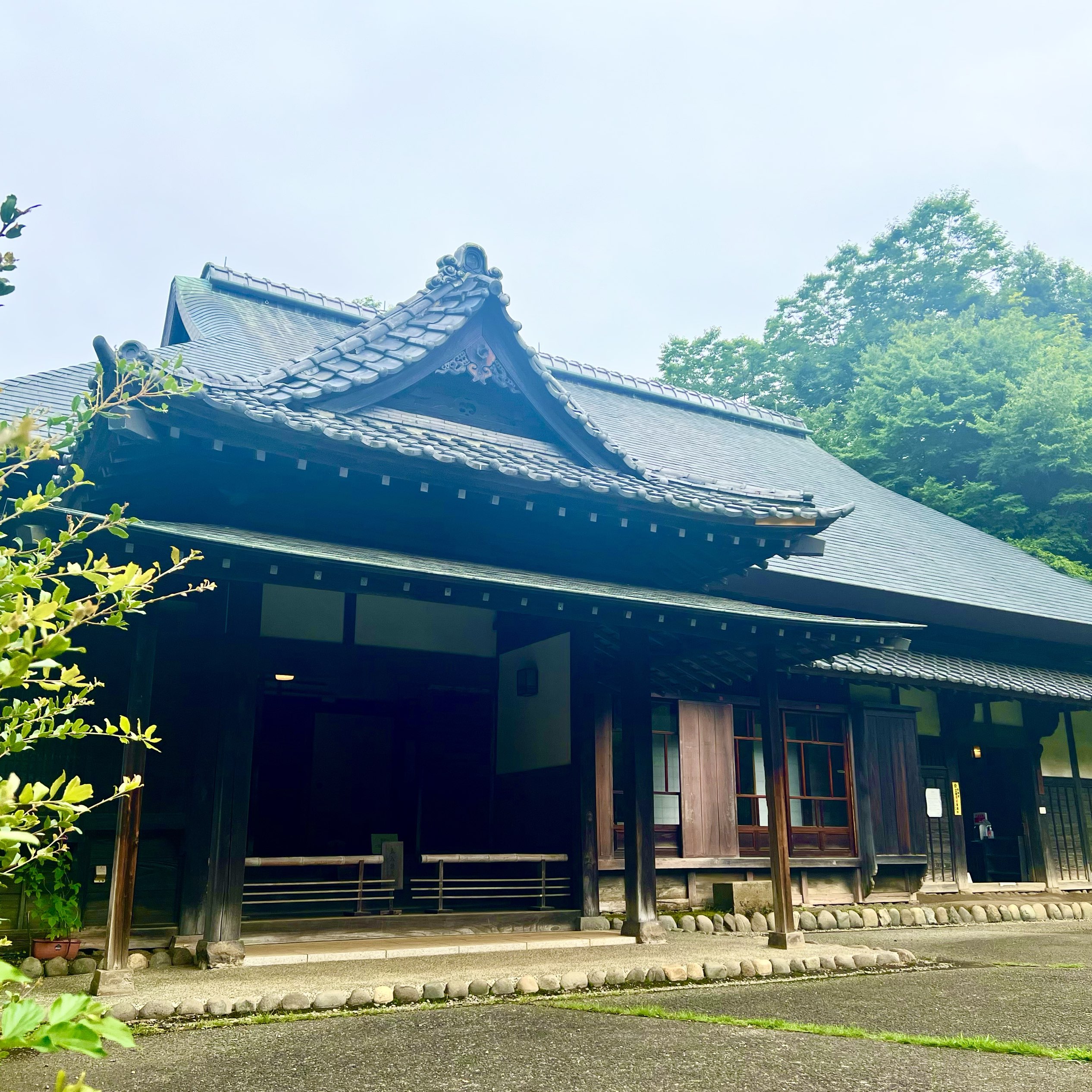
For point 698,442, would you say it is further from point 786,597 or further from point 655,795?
point 655,795

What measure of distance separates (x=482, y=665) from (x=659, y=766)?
2.81 m

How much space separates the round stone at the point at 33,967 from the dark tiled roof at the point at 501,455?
4054mm

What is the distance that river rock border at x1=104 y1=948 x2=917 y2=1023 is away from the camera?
5.62 meters

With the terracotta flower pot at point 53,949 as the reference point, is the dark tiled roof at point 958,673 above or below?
above

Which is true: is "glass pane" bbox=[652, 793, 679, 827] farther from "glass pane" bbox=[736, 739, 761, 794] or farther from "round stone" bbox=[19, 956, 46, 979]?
"round stone" bbox=[19, 956, 46, 979]

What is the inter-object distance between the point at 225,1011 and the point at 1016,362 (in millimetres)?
26111

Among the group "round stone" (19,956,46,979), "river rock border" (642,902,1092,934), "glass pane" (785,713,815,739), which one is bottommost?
→ "river rock border" (642,902,1092,934)

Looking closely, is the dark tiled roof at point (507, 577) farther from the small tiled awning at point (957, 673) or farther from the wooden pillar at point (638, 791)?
the small tiled awning at point (957, 673)

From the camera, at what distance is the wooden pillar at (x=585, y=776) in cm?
919

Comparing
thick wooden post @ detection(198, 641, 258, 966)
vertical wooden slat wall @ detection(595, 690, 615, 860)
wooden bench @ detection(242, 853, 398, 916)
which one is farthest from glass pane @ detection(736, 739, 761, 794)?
thick wooden post @ detection(198, 641, 258, 966)

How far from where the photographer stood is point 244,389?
290 inches

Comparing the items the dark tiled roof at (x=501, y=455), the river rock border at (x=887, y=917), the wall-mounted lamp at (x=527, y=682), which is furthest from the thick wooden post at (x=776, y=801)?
the wall-mounted lamp at (x=527, y=682)

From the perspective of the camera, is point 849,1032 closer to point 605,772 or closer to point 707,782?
point 605,772

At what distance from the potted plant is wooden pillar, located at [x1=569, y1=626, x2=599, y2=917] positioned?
417cm
